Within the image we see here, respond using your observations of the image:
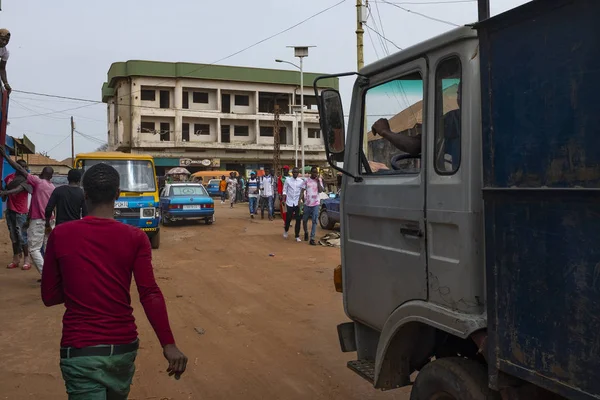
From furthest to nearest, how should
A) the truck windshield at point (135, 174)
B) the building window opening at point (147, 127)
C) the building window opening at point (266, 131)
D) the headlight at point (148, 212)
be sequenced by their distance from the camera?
the building window opening at point (266, 131)
the building window opening at point (147, 127)
the truck windshield at point (135, 174)
the headlight at point (148, 212)

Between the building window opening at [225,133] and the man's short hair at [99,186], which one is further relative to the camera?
the building window opening at [225,133]

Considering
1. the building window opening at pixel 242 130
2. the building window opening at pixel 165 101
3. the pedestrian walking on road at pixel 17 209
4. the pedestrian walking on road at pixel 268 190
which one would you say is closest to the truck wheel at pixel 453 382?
the pedestrian walking on road at pixel 17 209

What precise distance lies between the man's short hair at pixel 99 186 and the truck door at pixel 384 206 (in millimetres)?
1529

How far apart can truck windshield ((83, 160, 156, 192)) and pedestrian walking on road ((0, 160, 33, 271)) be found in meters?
2.85

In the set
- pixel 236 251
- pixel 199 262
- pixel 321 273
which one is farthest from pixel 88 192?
pixel 236 251

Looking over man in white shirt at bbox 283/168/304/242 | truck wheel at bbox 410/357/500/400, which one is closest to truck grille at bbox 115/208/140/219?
man in white shirt at bbox 283/168/304/242

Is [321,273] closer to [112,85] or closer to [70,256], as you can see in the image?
[70,256]

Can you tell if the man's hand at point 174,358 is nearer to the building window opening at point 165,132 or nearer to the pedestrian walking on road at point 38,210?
the pedestrian walking on road at point 38,210

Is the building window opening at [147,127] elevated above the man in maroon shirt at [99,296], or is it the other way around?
the building window opening at [147,127]

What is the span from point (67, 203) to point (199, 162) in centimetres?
4367

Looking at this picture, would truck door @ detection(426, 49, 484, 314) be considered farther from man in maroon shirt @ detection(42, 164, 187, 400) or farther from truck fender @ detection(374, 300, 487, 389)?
man in maroon shirt @ detection(42, 164, 187, 400)

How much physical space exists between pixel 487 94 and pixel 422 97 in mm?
682

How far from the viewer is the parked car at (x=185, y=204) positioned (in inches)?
685

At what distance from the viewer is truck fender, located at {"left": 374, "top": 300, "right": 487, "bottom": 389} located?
102 inches
